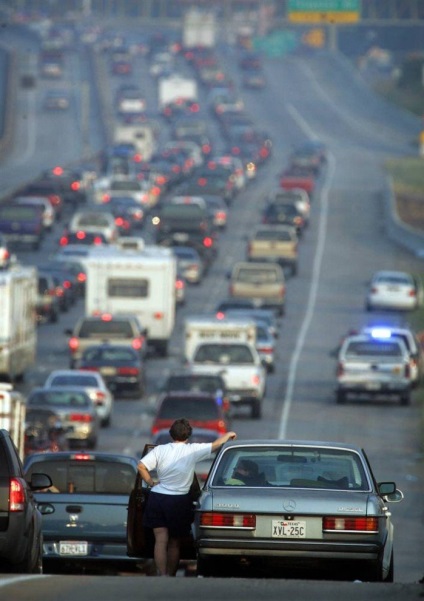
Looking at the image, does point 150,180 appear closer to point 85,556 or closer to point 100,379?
point 100,379

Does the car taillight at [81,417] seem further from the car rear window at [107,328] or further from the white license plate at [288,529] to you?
the white license plate at [288,529]

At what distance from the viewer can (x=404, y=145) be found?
116000 millimetres

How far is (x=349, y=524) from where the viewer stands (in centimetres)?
1477

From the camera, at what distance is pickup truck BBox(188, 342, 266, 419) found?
41.7 metres

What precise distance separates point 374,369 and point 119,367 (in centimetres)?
556

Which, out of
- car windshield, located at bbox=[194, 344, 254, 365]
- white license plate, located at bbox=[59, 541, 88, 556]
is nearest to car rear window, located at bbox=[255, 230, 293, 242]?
car windshield, located at bbox=[194, 344, 254, 365]

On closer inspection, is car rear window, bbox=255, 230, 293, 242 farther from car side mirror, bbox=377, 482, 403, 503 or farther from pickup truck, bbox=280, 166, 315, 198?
car side mirror, bbox=377, 482, 403, 503

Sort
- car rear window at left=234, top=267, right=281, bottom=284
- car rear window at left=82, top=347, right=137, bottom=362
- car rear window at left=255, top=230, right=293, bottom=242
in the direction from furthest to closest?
car rear window at left=255, top=230, right=293, bottom=242, car rear window at left=234, top=267, right=281, bottom=284, car rear window at left=82, top=347, right=137, bottom=362

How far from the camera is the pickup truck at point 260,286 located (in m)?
59.0

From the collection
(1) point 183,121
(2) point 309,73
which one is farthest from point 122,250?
(2) point 309,73

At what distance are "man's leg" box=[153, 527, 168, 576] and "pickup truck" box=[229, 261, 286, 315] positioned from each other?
43.4m

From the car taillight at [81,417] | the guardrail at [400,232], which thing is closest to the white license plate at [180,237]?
the guardrail at [400,232]

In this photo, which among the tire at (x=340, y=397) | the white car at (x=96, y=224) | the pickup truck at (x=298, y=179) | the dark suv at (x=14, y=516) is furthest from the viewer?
the pickup truck at (x=298, y=179)

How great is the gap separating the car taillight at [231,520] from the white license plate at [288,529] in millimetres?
158
